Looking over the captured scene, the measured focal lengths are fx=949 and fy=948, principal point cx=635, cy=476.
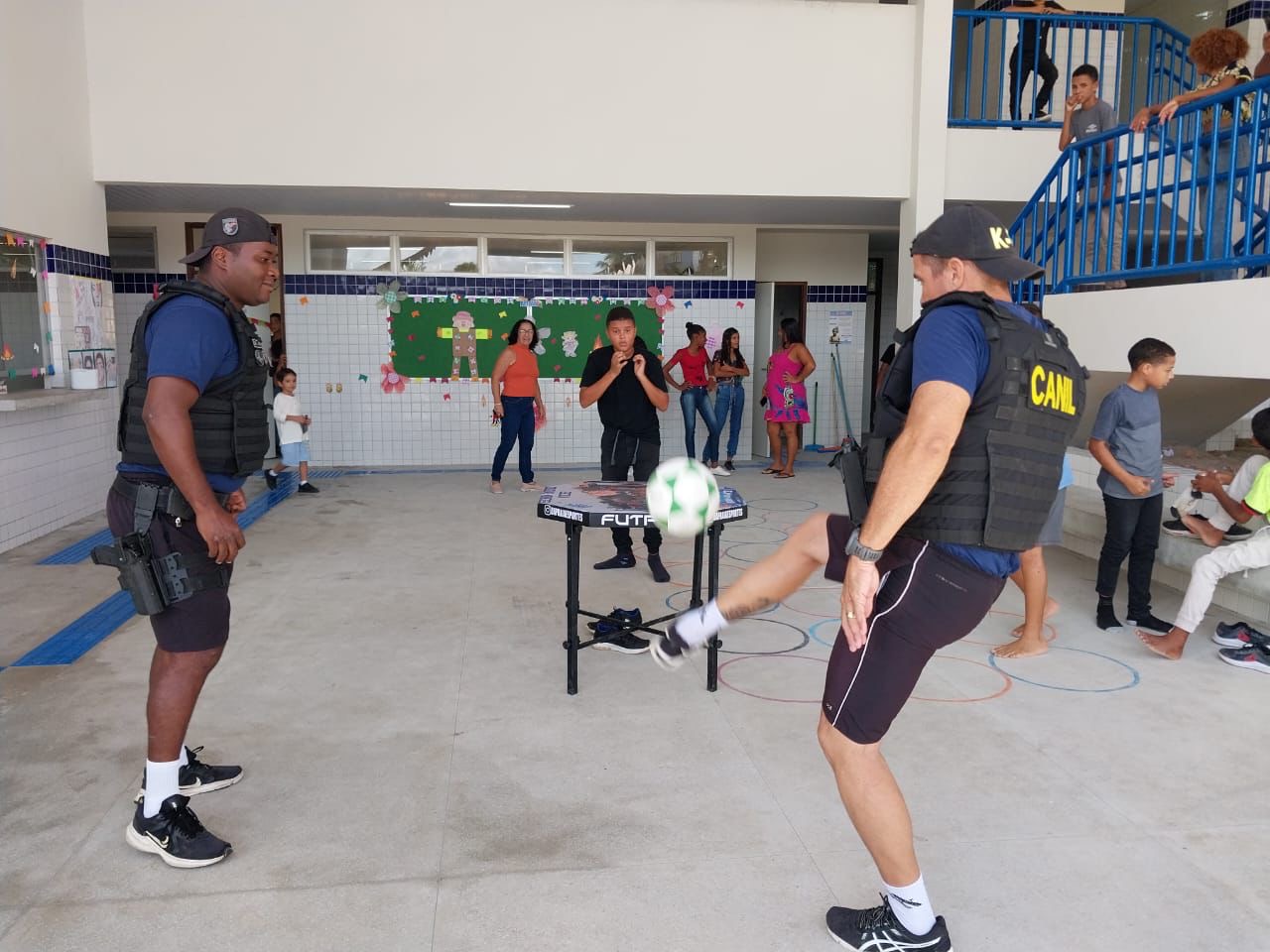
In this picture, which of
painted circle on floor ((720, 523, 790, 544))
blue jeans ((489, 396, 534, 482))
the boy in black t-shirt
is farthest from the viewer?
blue jeans ((489, 396, 534, 482))

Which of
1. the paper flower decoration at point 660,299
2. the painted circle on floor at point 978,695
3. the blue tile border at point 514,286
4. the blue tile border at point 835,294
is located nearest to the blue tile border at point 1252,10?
the blue tile border at point 835,294

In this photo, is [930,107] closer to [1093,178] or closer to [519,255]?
[1093,178]

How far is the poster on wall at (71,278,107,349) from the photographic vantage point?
301 inches

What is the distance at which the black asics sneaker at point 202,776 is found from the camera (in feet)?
10.0

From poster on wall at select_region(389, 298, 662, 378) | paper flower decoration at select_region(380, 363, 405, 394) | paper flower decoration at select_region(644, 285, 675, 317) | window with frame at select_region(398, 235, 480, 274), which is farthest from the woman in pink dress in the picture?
paper flower decoration at select_region(380, 363, 405, 394)

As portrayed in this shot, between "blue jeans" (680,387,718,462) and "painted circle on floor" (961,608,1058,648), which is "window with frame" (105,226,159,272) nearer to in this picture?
"blue jeans" (680,387,718,462)

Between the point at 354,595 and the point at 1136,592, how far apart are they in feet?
14.2

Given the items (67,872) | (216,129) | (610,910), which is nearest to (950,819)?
(610,910)

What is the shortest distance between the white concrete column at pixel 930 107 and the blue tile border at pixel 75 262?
6.96 meters

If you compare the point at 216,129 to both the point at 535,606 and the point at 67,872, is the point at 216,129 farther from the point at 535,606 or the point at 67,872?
the point at 67,872

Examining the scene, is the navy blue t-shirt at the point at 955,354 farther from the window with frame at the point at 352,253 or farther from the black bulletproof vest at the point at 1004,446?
the window with frame at the point at 352,253

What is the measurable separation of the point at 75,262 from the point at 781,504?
6.27 meters

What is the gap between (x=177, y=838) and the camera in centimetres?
267

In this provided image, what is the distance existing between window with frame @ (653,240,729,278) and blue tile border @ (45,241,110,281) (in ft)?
18.8
